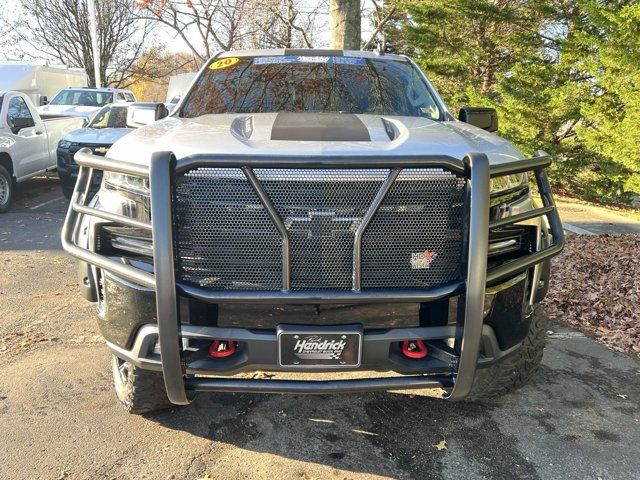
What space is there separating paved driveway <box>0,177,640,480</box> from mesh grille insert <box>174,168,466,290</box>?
3.27 ft

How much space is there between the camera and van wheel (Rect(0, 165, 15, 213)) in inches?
336

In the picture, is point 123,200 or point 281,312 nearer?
point 281,312

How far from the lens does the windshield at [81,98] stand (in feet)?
50.1

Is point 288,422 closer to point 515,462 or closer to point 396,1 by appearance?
point 515,462

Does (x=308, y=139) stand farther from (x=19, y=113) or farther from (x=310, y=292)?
(x=19, y=113)

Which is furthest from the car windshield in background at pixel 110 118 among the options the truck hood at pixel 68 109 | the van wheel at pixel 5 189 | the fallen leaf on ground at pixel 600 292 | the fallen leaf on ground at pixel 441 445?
the fallen leaf on ground at pixel 441 445

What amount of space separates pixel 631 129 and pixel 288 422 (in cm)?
763

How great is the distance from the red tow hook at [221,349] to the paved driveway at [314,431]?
0.68 metres

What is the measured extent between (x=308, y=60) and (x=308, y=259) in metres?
2.44

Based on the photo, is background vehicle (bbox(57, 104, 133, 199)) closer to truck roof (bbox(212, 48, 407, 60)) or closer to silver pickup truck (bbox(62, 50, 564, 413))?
truck roof (bbox(212, 48, 407, 60))

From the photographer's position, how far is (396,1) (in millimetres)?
13758

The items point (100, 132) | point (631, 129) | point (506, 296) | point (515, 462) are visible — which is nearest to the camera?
point (506, 296)

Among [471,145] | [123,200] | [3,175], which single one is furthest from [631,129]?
[3,175]

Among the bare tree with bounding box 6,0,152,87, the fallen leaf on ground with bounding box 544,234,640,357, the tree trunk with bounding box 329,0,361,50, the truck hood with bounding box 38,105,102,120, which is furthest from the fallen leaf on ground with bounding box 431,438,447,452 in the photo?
the bare tree with bounding box 6,0,152,87
